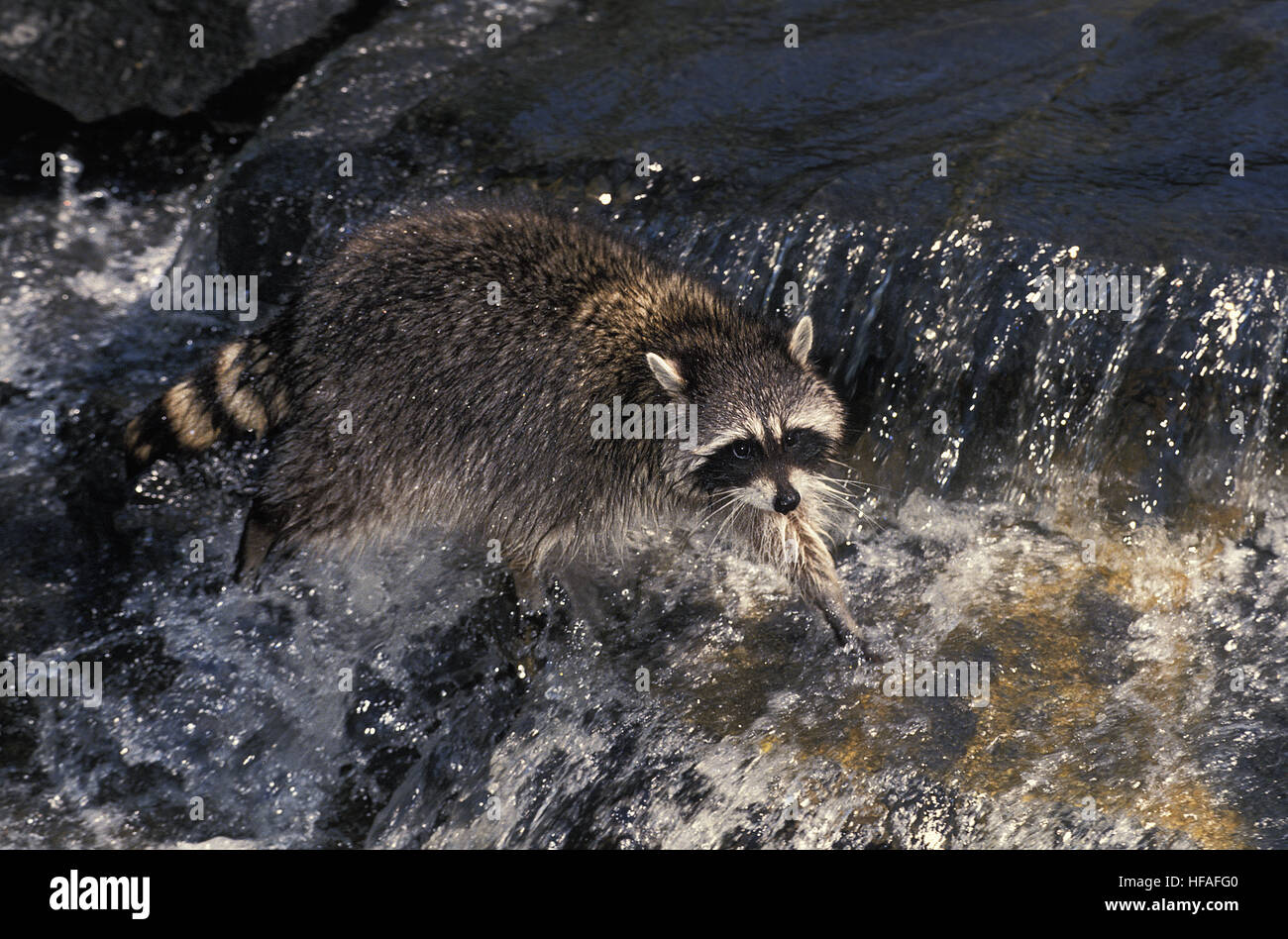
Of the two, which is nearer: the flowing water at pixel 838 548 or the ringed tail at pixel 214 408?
the flowing water at pixel 838 548

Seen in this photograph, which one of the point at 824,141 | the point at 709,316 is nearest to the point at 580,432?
the point at 709,316

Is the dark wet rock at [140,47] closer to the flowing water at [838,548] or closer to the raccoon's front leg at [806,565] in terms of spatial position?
the flowing water at [838,548]

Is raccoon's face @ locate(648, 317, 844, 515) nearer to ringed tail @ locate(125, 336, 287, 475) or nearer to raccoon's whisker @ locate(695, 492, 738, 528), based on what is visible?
raccoon's whisker @ locate(695, 492, 738, 528)

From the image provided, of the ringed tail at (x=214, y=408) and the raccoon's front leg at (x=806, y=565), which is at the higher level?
the ringed tail at (x=214, y=408)

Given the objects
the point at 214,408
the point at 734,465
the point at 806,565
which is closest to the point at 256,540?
the point at 214,408

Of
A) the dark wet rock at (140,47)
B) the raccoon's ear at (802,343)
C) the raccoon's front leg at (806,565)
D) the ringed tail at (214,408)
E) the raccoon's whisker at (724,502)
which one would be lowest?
the raccoon's front leg at (806,565)

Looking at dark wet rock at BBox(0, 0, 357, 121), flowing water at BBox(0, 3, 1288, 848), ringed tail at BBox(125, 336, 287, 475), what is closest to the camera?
flowing water at BBox(0, 3, 1288, 848)

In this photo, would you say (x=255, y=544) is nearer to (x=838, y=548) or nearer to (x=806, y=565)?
(x=806, y=565)

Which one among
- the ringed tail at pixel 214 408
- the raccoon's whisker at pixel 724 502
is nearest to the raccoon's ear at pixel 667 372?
the raccoon's whisker at pixel 724 502

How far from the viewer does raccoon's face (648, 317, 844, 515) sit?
4.23m

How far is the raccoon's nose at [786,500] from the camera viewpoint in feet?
13.6

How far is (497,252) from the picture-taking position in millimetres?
4516

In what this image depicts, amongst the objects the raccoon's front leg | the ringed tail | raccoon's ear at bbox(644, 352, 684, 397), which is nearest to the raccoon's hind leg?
the ringed tail

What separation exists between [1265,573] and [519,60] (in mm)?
4621
